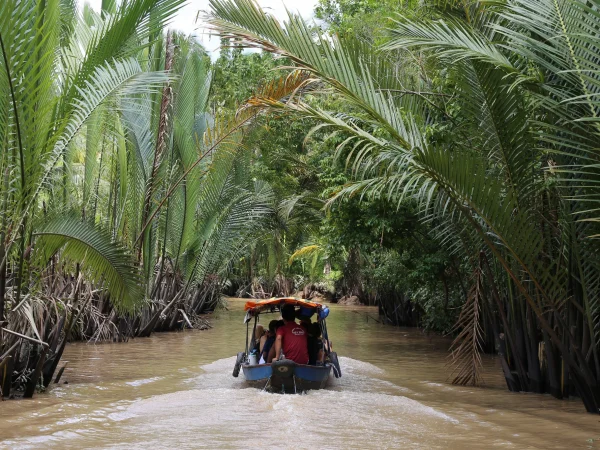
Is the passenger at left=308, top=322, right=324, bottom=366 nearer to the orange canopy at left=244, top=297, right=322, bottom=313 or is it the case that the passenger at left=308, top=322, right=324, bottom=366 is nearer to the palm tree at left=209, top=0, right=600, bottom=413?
the orange canopy at left=244, top=297, right=322, bottom=313

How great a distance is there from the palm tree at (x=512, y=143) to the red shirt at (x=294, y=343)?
2.38 meters

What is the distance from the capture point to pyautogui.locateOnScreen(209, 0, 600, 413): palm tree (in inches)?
271

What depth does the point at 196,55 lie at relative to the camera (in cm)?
1861

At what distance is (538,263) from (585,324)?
92 centimetres

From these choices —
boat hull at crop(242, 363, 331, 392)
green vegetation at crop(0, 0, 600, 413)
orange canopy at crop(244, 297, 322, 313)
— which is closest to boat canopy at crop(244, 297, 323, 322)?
orange canopy at crop(244, 297, 322, 313)

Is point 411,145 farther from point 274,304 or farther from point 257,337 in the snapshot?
point 257,337

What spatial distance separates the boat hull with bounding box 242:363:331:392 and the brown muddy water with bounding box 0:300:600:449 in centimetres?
20

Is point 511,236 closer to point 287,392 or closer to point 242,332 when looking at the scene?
point 287,392

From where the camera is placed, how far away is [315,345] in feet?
37.7

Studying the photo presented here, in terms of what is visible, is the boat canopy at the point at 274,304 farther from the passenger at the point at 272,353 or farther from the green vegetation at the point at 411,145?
the green vegetation at the point at 411,145

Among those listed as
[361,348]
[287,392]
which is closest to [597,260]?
[287,392]

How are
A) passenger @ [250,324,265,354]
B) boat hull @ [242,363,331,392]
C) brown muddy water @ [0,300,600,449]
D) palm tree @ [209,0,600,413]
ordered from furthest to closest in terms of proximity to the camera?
1. passenger @ [250,324,265,354]
2. boat hull @ [242,363,331,392]
3. brown muddy water @ [0,300,600,449]
4. palm tree @ [209,0,600,413]

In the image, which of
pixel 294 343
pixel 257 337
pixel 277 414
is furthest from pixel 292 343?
pixel 277 414

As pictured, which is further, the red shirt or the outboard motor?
the red shirt
